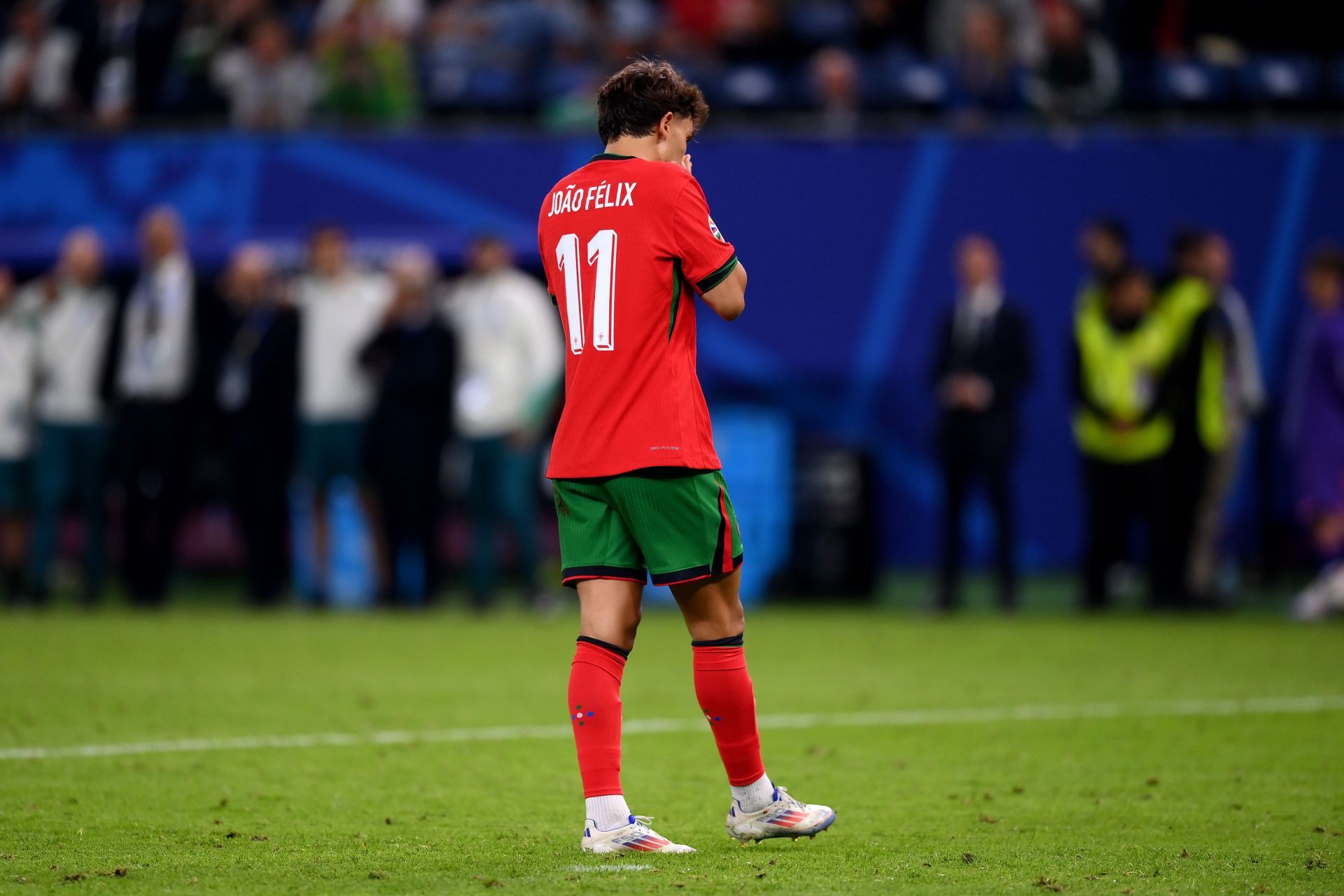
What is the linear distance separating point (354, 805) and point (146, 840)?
0.79 metres

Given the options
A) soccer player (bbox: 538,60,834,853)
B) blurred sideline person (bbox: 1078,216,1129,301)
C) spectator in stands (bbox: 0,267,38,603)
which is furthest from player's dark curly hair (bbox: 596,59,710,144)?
spectator in stands (bbox: 0,267,38,603)

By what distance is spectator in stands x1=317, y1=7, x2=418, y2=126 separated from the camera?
15469 mm

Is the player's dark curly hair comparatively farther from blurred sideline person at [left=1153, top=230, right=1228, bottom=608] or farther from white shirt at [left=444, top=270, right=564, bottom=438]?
blurred sideline person at [left=1153, top=230, right=1228, bottom=608]

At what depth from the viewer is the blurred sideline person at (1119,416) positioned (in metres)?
12.6

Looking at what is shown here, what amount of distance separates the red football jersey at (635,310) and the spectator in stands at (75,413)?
28.4 ft

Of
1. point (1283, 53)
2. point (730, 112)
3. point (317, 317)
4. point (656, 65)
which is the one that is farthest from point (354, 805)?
point (1283, 53)

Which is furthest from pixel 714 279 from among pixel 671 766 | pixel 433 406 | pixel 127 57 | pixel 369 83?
pixel 127 57

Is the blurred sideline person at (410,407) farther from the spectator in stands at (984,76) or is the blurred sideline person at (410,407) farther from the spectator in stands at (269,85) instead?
the spectator in stands at (984,76)

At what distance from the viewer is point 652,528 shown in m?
4.84

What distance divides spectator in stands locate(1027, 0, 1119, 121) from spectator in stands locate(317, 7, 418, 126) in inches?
208

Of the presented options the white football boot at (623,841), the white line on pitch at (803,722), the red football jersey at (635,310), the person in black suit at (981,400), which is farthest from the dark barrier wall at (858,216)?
the white football boot at (623,841)

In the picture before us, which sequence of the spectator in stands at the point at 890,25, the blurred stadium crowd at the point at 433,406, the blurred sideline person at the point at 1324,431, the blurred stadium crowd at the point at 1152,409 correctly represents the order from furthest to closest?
the spectator in stands at the point at 890,25
the blurred stadium crowd at the point at 433,406
the blurred stadium crowd at the point at 1152,409
the blurred sideline person at the point at 1324,431

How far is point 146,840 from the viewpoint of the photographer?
5.06 metres

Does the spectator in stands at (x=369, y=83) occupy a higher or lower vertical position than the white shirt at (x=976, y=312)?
higher
